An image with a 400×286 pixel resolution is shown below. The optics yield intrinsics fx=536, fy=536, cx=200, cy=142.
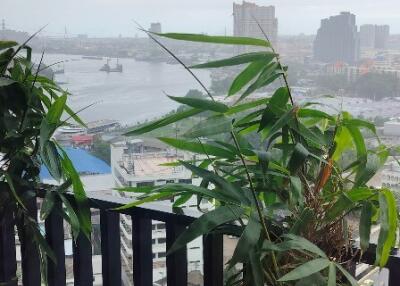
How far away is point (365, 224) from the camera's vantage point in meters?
0.97

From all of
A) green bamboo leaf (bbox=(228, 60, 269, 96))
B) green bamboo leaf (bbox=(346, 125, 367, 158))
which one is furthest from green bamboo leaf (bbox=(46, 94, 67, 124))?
green bamboo leaf (bbox=(346, 125, 367, 158))

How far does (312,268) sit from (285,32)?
0.86 meters

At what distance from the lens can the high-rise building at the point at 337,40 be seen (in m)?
1.57

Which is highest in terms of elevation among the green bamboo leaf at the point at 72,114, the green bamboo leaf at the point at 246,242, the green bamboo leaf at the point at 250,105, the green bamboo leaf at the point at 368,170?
the green bamboo leaf at the point at 250,105

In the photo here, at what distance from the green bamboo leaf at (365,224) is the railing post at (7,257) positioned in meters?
1.14

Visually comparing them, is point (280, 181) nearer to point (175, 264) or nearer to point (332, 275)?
point (332, 275)

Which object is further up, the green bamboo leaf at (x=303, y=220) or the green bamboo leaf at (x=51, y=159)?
the green bamboo leaf at (x=51, y=159)

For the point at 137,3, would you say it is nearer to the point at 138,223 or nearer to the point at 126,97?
the point at 126,97

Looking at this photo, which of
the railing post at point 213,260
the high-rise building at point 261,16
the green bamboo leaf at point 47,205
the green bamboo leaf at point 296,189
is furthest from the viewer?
the high-rise building at point 261,16

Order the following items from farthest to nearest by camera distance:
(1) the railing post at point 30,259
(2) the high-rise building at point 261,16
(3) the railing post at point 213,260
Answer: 1. (1) the railing post at point 30,259
2. (2) the high-rise building at point 261,16
3. (3) the railing post at point 213,260

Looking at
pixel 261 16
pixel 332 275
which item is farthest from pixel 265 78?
pixel 261 16

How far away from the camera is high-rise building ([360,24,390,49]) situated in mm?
1591

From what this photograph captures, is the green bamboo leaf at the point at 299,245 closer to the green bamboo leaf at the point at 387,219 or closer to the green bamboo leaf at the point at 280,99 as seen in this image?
the green bamboo leaf at the point at 387,219

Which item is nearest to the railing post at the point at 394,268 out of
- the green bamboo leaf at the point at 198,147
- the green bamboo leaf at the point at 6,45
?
the green bamboo leaf at the point at 198,147
